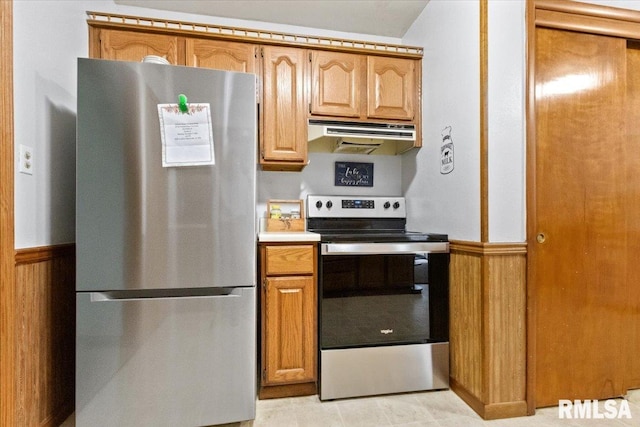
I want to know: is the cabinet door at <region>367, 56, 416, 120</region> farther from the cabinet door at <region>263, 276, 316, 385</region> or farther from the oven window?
the cabinet door at <region>263, 276, 316, 385</region>

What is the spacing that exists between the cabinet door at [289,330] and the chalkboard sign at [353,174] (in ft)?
3.24

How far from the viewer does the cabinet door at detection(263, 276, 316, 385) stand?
1.71 metres

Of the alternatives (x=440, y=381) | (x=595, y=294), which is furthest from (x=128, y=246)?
(x=595, y=294)

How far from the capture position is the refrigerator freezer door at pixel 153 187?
1.34m

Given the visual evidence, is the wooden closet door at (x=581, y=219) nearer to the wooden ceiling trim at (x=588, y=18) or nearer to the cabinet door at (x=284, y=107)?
the wooden ceiling trim at (x=588, y=18)

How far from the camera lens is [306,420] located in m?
1.58

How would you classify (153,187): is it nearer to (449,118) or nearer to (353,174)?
(353,174)

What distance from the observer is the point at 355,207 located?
2389mm

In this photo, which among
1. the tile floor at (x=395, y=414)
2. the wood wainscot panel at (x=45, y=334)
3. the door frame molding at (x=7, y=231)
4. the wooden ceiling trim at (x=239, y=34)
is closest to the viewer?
the door frame molding at (x=7, y=231)

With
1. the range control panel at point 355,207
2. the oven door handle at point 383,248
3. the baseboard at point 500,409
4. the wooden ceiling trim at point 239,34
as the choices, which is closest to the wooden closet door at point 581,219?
the baseboard at point 500,409

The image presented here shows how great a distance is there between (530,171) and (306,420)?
1.68 m

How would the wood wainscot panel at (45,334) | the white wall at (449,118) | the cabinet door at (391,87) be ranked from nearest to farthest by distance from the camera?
the wood wainscot panel at (45,334), the white wall at (449,118), the cabinet door at (391,87)

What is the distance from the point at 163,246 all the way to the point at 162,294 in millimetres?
222

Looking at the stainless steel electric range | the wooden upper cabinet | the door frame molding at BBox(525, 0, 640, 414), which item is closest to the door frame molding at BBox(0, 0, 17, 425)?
the stainless steel electric range
